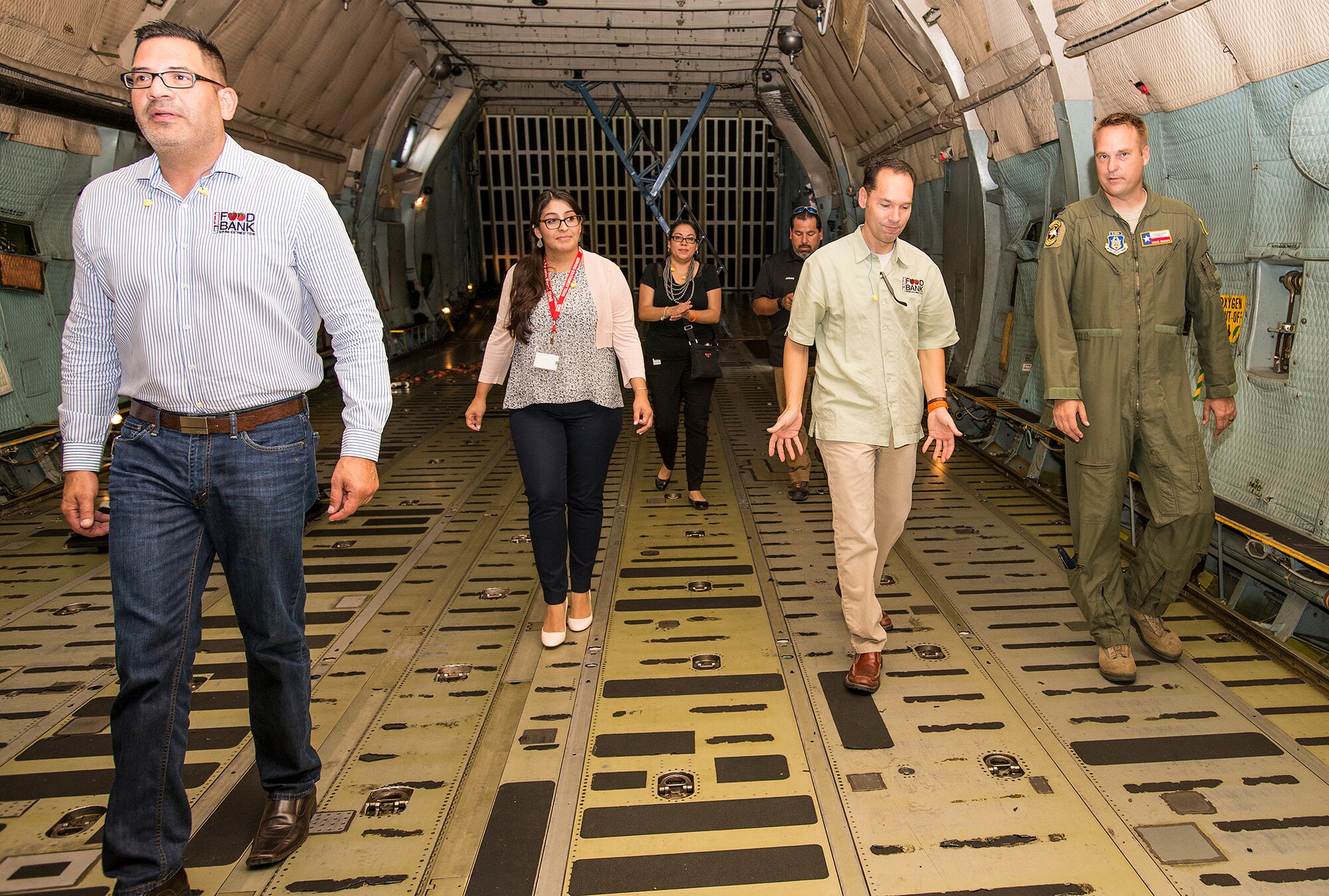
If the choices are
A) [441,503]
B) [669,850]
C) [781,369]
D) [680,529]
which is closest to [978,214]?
[781,369]

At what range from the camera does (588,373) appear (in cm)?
352

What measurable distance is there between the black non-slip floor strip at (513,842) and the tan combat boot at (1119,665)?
221cm

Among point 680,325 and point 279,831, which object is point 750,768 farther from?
point 680,325

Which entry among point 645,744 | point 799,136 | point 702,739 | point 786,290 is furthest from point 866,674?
point 799,136

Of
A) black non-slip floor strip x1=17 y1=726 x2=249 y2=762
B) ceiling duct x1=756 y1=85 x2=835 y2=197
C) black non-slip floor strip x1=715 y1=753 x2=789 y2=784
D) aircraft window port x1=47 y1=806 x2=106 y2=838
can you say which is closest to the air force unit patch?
black non-slip floor strip x1=715 y1=753 x2=789 y2=784

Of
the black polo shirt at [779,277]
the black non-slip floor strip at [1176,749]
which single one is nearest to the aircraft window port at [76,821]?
the black non-slip floor strip at [1176,749]

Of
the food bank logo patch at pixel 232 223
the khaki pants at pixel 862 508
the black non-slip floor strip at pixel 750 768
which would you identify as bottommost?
the black non-slip floor strip at pixel 750 768

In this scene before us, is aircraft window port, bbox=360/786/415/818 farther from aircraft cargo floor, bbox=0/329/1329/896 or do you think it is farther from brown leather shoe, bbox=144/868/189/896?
brown leather shoe, bbox=144/868/189/896

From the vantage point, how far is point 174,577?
2.09 m

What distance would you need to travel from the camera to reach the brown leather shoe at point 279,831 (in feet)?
7.68

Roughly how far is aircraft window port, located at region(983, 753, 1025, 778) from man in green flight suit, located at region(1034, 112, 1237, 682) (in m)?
0.77

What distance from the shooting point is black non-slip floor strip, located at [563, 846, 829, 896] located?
7.50 ft

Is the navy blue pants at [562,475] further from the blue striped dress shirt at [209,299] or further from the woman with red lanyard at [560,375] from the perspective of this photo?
the blue striped dress shirt at [209,299]

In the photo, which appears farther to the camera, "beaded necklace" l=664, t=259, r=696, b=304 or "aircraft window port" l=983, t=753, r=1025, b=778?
"beaded necklace" l=664, t=259, r=696, b=304
